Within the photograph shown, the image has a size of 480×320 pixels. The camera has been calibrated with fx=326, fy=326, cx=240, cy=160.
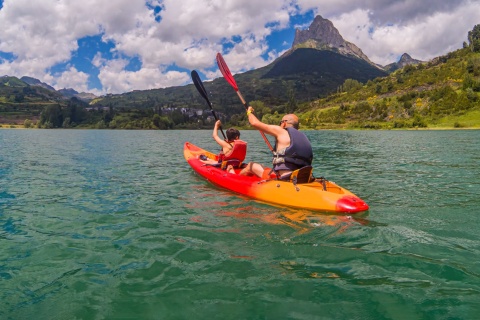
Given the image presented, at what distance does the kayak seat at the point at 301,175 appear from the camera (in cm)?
997

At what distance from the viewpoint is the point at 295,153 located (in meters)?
10.1

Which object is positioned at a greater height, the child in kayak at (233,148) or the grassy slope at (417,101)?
the grassy slope at (417,101)

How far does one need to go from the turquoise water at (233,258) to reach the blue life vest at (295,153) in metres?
1.50

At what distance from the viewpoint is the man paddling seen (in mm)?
9940

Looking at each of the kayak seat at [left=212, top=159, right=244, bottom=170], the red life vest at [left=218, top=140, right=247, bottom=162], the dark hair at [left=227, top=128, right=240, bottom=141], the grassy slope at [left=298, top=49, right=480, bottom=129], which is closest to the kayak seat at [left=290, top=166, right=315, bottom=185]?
the red life vest at [left=218, top=140, right=247, bottom=162]

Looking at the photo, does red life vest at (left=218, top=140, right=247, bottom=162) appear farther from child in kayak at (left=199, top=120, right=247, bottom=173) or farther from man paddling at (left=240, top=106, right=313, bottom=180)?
man paddling at (left=240, top=106, right=313, bottom=180)

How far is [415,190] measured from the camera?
39.3 feet

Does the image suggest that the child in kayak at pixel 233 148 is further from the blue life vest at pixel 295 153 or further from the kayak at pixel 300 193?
the blue life vest at pixel 295 153

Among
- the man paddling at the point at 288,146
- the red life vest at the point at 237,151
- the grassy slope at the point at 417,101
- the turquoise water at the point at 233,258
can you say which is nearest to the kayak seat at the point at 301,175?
the man paddling at the point at 288,146

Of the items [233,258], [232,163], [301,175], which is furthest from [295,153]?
[233,258]

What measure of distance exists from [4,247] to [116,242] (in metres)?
2.15

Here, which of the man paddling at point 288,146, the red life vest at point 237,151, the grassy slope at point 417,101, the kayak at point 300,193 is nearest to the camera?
the kayak at point 300,193

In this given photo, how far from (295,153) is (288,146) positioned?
0.31 m

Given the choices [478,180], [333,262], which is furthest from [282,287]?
[478,180]
